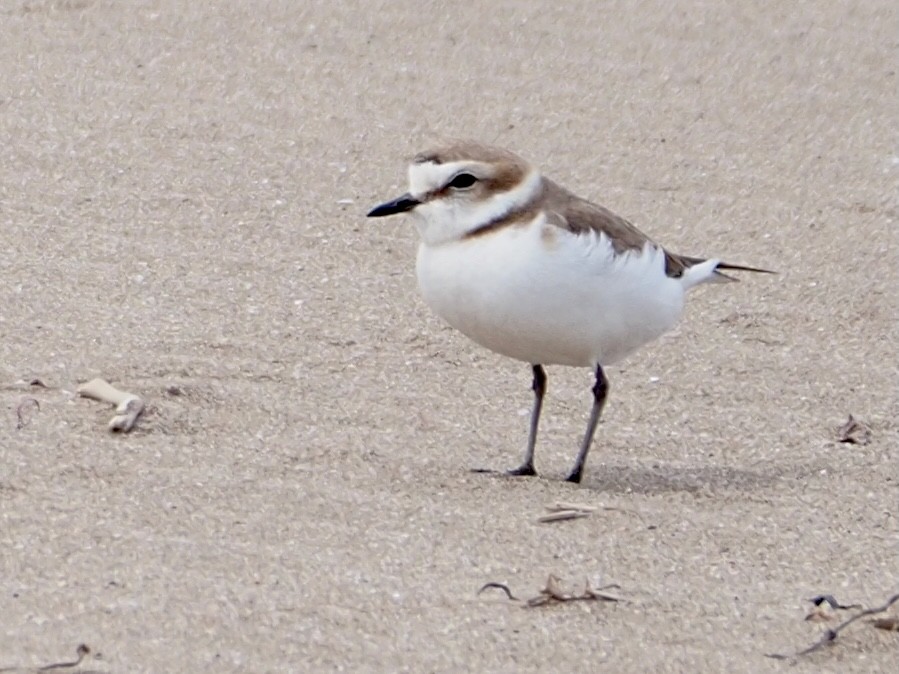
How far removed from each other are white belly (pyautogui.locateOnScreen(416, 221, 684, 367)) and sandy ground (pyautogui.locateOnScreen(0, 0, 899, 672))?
386 millimetres

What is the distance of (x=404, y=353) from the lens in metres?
5.51

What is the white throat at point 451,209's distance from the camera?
4.32 metres

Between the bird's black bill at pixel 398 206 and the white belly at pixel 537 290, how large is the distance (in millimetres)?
107

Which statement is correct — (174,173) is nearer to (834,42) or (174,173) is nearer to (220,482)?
(220,482)

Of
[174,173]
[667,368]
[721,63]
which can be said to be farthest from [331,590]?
[721,63]

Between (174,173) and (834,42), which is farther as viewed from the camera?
(834,42)

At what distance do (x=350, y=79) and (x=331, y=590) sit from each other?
14.7ft

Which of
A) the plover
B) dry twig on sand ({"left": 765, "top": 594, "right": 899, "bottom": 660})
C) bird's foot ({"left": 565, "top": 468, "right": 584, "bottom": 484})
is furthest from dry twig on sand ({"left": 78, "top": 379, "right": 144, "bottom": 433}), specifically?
dry twig on sand ({"left": 765, "top": 594, "right": 899, "bottom": 660})

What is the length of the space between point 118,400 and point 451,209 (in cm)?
107

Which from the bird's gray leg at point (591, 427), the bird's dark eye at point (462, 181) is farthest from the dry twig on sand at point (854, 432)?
the bird's dark eye at point (462, 181)

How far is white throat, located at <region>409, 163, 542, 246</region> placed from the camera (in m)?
4.32

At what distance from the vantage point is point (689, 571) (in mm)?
3971

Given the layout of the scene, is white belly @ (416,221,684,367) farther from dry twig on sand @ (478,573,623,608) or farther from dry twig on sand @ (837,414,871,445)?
dry twig on sand @ (837,414,871,445)

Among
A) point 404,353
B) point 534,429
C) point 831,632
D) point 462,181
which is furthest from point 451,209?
point 831,632
